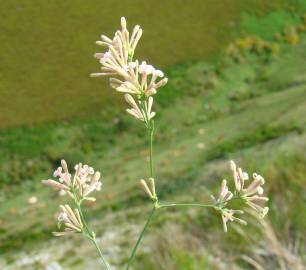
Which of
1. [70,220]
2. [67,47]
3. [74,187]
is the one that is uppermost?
[67,47]

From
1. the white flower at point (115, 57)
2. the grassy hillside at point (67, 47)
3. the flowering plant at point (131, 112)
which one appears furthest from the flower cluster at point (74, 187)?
the grassy hillside at point (67, 47)

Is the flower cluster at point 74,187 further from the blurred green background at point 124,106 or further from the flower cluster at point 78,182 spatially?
the blurred green background at point 124,106

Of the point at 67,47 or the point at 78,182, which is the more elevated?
the point at 67,47

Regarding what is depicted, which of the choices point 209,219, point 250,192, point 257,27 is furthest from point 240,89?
point 250,192

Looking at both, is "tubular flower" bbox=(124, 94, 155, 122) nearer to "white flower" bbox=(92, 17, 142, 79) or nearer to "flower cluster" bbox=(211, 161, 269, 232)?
"white flower" bbox=(92, 17, 142, 79)

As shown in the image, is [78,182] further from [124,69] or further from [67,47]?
[67,47]

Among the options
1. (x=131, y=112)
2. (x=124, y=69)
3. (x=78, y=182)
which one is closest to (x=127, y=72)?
(x=124, y=69)

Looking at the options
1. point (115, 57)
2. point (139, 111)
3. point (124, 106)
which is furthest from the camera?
point (124, 106)
